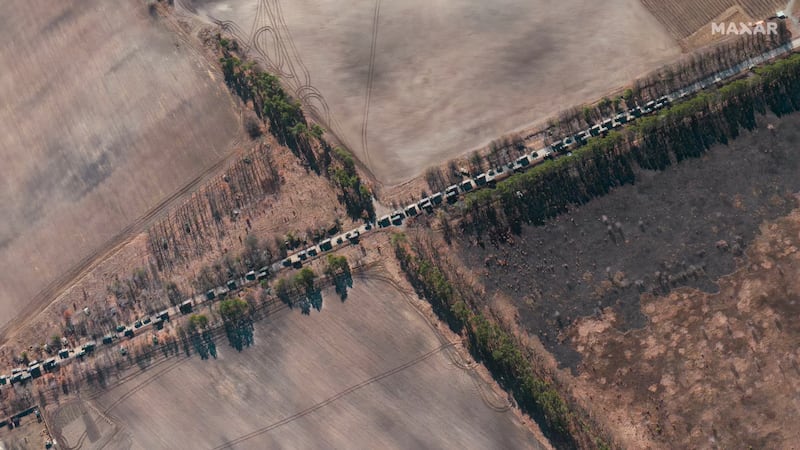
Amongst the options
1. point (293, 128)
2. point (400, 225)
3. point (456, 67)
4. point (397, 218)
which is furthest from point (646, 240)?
point (293, 128)

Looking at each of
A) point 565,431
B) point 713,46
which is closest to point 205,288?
point 565,431

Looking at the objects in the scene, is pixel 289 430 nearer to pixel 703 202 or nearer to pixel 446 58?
pixel 446 58

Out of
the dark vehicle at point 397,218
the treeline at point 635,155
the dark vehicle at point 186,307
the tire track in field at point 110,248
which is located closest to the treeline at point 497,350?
the dark vehicle at point 397,218

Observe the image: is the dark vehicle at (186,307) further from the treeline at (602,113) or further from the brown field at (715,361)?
the brown field at (715,361)

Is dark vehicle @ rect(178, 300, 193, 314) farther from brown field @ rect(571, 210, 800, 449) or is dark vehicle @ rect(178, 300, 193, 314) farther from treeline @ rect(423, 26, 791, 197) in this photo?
brown field @ rect(571, 210, 800, 449)

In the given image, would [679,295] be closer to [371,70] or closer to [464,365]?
[464,365]

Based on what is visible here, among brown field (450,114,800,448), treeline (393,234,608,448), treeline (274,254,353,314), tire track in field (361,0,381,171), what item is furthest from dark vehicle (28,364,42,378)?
brown field (450,114,800,448)
